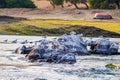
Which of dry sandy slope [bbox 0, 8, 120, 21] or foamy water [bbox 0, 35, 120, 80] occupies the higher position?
foamy water [bbox 0, 35, 120, 80]

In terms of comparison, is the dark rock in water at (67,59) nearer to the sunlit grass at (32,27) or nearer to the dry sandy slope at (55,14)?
the sunlit grass at (32,27)

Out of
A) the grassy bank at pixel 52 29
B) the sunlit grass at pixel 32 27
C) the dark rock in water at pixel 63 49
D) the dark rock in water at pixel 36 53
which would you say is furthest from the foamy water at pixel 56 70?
the grassy bank at pixel 52 29

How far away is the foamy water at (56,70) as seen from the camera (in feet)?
157

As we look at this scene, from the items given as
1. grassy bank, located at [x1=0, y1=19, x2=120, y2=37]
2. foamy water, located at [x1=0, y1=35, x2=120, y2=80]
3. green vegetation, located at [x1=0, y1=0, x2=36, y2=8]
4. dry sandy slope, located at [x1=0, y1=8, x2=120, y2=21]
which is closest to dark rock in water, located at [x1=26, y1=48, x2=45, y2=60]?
foamy water, located at [x1=0, y1=35, x2=120, y2=80]

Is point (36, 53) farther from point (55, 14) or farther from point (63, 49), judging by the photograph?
point (55, 14)

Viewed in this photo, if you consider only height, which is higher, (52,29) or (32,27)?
(32,27)

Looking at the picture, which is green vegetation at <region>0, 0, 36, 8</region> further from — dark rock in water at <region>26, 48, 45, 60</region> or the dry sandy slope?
dark rock in water at <region>26, 48, 45, 60</region>

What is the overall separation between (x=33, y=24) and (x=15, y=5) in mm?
51837

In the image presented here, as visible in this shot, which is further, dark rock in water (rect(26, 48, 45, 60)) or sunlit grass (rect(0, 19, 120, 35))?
sunlit grass (rect(0, 19, 120, 35))

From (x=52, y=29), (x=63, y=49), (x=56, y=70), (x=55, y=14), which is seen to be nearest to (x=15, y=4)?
(x=55, y=14)

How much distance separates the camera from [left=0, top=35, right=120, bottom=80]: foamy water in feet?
157

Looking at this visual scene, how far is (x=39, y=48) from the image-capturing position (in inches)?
2317

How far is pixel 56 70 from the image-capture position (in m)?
51.9

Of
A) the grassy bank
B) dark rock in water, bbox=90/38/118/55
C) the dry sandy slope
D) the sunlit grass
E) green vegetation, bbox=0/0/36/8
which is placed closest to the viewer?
dark rock in water, bbox=90/38/118/55
